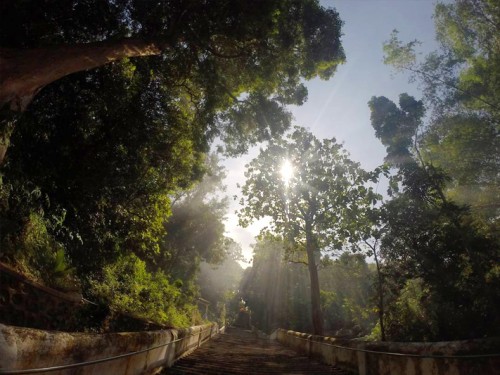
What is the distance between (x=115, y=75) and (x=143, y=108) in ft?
4.34

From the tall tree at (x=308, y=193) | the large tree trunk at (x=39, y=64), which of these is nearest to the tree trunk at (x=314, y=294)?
the tall tree at (x=308, y=193)

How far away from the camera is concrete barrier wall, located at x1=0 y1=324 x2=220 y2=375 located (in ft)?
7.50

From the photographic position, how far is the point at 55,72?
6426mm

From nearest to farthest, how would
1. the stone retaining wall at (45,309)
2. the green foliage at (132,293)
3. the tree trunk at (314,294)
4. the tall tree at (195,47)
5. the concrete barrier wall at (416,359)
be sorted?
the concrete barrier wall at (416,359) → the stone retaining wall at (45,309) → the tall tree at (195,47) → the green foliage at (132,293) → the tree trunk at (314,294)

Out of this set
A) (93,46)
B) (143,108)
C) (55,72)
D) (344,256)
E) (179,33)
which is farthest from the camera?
(344,256)

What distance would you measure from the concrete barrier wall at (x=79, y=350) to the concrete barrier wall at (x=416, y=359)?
160 inches

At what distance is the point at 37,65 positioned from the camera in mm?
6082

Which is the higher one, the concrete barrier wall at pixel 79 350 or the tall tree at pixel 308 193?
the tall tree at pixel 308 193

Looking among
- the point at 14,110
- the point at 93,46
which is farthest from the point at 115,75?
the point at 14,110

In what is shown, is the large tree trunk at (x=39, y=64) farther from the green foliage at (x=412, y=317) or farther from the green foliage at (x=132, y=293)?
the green foliage at (x=412, y=317)

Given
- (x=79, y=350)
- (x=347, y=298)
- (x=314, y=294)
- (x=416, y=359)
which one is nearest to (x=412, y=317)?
(x=314, y=294)

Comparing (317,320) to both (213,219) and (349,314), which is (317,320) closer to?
(213,219)

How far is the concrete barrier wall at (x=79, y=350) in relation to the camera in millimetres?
2287

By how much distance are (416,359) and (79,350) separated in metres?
4.63
